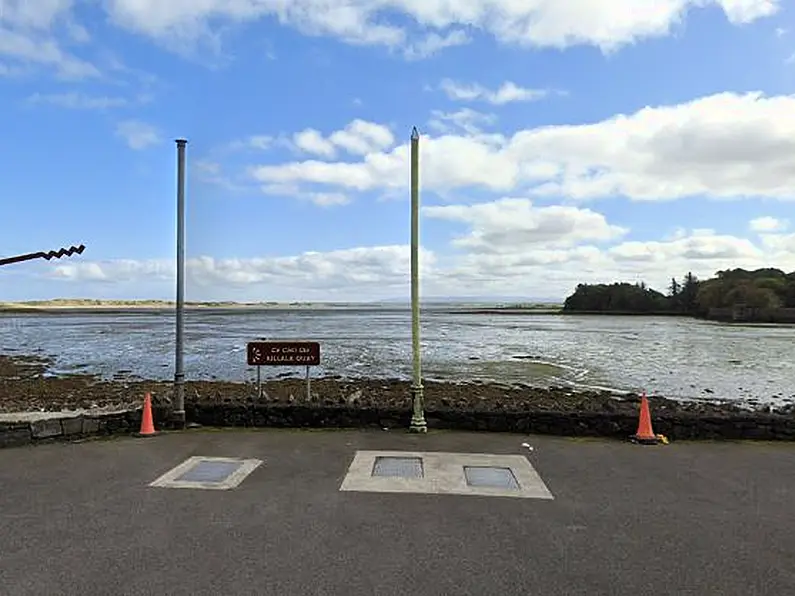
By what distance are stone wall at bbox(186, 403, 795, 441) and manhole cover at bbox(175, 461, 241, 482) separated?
8.53ft

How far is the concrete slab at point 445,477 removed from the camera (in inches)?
277

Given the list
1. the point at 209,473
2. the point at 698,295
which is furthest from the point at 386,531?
the point at 698,295

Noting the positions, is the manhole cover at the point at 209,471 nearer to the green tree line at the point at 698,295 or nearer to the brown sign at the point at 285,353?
the brown sign at the point at 285,353

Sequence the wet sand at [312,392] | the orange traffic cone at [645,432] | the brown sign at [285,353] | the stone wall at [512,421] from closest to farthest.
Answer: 1. the orange traffic cone at [645,432]
2. the stone wall at [512,421]
3. the brown sign at [285,353]
4. the wet sand at [312,392]

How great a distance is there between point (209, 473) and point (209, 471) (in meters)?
0.11

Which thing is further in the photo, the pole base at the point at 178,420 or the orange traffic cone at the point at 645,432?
the pole base at the point at 178,420

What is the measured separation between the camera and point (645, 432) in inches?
389

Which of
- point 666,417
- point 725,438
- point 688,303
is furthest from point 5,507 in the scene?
point 688,303

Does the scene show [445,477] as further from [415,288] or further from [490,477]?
[415,288]

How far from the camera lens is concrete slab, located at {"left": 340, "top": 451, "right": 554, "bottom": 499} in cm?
702

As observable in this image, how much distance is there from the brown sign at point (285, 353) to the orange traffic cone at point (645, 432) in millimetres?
5395

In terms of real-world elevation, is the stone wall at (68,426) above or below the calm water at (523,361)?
above

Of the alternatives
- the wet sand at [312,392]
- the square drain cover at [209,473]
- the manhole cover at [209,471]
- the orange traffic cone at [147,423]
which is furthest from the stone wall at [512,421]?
the wet sand at [312,392]

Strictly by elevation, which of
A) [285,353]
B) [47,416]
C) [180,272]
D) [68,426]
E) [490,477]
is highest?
[180,272]
